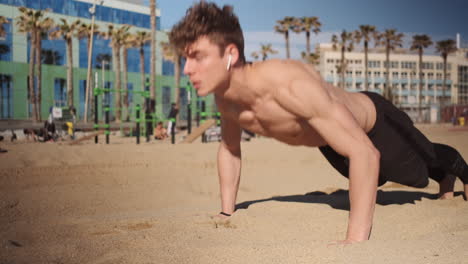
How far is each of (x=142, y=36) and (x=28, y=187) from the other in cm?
3015

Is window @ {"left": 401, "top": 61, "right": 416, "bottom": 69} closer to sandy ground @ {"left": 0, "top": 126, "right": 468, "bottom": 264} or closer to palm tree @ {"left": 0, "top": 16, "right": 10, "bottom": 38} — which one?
palm tree @ {"left": 0, "top": 16, "right": 10, "bottom": 38}

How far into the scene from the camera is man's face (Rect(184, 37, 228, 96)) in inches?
107

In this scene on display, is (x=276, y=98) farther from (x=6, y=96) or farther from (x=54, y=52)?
(x=54, y=52)

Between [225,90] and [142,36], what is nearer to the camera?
[225,90]

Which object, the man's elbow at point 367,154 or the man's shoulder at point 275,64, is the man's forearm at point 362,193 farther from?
the man's shoulder at point 275,64

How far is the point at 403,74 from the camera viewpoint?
251ft

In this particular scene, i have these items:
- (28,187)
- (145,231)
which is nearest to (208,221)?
(145,231)

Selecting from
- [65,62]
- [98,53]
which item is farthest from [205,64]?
[98,53]

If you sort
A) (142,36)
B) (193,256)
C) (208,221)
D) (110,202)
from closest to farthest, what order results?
(193,256) < (208,221) < (110,202) < (142,36)

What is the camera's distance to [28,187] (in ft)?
19.9

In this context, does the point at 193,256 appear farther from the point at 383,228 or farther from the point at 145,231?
the point at 383,228

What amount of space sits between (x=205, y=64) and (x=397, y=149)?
1663mm

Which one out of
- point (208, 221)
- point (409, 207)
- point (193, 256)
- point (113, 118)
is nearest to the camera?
point (193, 256)

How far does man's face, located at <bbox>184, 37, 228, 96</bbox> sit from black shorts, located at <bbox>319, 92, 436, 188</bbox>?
1.21 m
